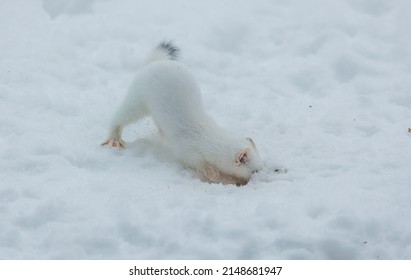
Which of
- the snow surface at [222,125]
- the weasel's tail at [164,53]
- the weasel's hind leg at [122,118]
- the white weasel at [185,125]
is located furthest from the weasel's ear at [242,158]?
the weasel's tail at [164,53]

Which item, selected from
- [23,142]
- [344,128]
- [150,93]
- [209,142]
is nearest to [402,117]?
[344,128]

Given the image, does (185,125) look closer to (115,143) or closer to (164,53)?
(115,143)

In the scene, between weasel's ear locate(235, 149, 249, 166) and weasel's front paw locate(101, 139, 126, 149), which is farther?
weasel's front paw locate(101, 139, 126, 149)

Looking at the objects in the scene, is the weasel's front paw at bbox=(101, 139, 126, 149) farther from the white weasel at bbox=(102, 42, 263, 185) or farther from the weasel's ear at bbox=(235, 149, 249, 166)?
the weasel's ear at bbox=(235, 149, 249, 166)

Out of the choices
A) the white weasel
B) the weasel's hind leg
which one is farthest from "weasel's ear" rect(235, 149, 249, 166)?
the weasel's hind leg

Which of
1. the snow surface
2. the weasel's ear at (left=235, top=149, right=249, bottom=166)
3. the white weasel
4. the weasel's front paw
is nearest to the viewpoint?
the snow surface

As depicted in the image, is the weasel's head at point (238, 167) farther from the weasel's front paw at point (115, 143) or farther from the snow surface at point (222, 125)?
the weasel's front paw at point (115, 143)

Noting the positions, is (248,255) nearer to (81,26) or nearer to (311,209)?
(311,209)
